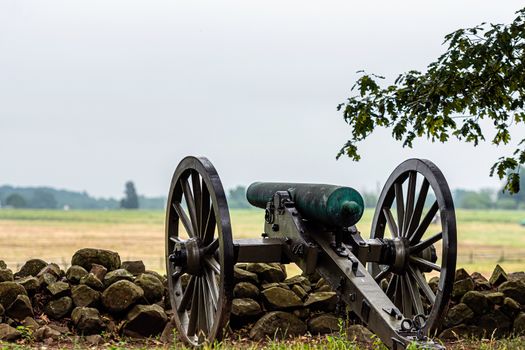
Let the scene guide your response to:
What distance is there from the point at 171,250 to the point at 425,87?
3.63m

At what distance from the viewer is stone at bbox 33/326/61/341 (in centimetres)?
992

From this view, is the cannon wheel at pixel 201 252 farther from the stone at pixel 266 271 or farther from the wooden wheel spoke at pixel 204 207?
the stone at pixel 266 271

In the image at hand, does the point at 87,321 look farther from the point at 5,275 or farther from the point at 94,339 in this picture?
the point at 5,275

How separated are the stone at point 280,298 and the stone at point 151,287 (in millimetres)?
1435

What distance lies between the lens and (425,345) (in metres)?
6.18

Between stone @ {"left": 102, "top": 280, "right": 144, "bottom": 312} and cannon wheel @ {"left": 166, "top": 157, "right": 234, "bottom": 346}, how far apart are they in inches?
62.7

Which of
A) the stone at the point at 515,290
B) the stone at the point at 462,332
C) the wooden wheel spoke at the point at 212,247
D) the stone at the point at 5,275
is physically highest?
the wooden wheel spoke at the point at 212,247

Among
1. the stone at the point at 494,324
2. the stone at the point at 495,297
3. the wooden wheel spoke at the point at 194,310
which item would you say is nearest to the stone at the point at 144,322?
the wooden wheel spoke at the point at 194,310

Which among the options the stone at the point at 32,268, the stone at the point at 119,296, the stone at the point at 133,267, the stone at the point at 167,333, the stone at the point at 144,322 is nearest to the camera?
the stone at the point at 167,333

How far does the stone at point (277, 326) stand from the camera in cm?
1039

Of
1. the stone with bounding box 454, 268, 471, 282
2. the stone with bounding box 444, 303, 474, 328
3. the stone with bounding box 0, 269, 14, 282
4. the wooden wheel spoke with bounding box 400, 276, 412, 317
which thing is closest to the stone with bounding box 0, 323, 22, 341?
the stone with bounding box 0, 269, 14, 282

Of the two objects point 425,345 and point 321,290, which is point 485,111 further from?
point 425,345

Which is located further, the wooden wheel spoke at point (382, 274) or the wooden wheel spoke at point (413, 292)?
the wooden wheel spoke at point (382, 274)

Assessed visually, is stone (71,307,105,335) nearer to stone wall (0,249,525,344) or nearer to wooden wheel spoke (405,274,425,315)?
stone wall (0,249,525,344)
